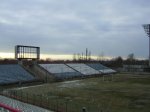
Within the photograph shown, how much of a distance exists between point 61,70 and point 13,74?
65.1 ft

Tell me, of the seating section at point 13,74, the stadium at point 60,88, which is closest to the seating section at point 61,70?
the stadium at point 60,88

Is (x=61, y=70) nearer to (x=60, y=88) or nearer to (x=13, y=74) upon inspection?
(x=13, y=74)

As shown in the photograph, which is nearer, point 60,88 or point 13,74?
point 60,88

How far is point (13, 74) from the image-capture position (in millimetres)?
56375

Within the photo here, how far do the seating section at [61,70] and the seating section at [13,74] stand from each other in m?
8.85

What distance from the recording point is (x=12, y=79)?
5291 centimetres

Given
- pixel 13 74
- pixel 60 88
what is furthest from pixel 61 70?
pixel 60 88

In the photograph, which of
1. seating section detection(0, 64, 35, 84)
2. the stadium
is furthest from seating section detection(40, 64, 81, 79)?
seating section detection(0, 64, 35, 84)

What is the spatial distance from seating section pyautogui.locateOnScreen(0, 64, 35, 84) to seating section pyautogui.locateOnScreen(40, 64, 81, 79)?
8.85 metres

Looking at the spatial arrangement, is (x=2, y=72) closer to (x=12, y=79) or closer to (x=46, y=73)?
(x=12, y=79)

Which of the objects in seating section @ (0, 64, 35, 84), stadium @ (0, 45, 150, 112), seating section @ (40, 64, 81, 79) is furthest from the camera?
seating section @ (40, 64, 81, 79)

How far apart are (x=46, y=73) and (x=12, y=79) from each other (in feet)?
46.4

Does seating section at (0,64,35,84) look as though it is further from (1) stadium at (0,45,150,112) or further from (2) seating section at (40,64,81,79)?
(2) seating section at (40,64,81,79)

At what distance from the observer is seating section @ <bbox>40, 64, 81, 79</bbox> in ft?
227
